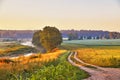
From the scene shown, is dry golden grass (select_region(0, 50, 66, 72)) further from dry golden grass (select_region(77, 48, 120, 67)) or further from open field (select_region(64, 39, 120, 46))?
dry golden grass (select_region(77, 48, 120, 67))

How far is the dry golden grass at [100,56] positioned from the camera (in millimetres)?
12078

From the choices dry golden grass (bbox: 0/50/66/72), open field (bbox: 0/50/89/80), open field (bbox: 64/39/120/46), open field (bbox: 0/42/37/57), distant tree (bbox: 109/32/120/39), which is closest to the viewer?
open field (bbox: 0/50/89/80)

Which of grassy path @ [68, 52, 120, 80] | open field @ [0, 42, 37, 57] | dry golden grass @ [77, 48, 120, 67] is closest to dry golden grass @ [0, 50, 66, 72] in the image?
open field @ [0, 42, 37, 57]

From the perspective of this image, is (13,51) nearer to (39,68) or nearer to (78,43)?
(39,68)

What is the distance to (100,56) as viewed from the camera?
1205cm

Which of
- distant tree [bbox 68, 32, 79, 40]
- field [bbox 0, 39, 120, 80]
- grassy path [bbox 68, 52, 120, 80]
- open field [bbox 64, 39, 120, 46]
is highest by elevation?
distant tree [bbox 68, 32, 79, 40]

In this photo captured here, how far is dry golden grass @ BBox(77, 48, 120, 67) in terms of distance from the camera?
1208 cm

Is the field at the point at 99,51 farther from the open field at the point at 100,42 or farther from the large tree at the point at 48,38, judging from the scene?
the large tree at the point at 48,38

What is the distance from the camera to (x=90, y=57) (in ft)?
40.4

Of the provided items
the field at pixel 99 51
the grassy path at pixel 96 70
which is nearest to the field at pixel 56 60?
the field at pixel 99 51

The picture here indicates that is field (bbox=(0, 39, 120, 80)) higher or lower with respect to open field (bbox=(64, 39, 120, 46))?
lower

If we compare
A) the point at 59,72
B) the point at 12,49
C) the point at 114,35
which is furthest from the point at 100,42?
the point at 12,49

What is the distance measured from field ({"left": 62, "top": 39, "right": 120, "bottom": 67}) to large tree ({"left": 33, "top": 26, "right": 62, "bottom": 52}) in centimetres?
57

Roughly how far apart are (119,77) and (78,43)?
1.48 meters
